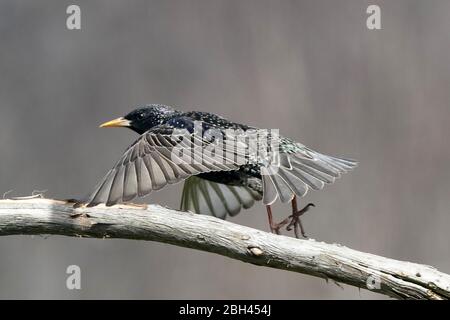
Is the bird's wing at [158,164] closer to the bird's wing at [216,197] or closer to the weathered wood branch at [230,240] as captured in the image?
the weathered wood branch at [230,240]

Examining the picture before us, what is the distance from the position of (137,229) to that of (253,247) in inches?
17.4

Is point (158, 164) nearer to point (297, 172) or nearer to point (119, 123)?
point (297, 172)

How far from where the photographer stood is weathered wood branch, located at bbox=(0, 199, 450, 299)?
2.84 meters

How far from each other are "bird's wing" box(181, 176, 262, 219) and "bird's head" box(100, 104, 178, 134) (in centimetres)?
36

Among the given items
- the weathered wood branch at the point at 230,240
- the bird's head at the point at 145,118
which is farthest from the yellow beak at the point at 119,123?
the weathered wood branch at the point at 230,240

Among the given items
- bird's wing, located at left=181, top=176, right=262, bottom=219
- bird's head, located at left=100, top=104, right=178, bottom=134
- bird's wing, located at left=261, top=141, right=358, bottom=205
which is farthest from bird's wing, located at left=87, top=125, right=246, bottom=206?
bird's wing, located at left=181, top=176, right=262, bottom=219

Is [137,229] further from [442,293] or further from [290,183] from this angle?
[442,293]

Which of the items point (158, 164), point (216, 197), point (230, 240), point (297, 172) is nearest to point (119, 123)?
point (216, 197)

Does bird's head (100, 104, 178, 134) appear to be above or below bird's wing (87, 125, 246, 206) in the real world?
above

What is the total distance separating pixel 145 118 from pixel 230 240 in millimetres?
1357

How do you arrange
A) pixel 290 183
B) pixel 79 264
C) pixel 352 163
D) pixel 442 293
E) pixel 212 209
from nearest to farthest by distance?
pixel 442 293 < pixel 290 183 < pixel 352 163 < pixel 212 209 < pixel 79 264

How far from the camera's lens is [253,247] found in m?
2.88

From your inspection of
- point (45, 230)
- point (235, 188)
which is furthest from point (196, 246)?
point (235, 188)

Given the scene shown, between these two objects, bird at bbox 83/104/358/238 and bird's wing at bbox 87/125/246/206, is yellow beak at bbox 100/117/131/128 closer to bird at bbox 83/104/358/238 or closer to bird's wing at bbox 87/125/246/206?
bird at bbox 83/104/358/238
